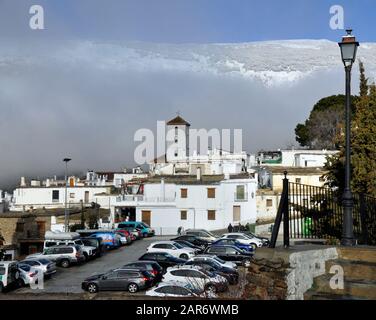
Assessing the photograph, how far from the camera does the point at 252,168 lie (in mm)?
63281

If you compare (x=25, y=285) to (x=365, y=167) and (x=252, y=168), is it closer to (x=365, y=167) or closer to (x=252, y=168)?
(x=365, y=167)

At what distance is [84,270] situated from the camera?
27.9 m

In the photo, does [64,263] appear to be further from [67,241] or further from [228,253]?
[228,253]

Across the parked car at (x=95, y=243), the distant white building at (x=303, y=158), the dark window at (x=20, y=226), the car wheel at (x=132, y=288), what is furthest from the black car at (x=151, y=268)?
the distant white building at (x=303, y=158)

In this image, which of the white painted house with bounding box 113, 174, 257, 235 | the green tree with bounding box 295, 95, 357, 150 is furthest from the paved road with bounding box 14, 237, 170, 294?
the green tree with bounding box 295, 95, 357, 150

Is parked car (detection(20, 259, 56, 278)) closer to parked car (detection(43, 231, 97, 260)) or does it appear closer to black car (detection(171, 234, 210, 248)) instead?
parked car (detection(43, 231, 97, 260))

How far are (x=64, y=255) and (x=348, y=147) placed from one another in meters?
21.4

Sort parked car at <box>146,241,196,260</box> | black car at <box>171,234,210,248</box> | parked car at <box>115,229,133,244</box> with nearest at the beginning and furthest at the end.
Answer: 1. parked car at <box>146,241,196,260</box>
2. black car at <box>171,234,210,248</box>
3. parked car at <box>115,229,133,244</box>

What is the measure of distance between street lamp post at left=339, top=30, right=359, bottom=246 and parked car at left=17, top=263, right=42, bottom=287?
53.5ft

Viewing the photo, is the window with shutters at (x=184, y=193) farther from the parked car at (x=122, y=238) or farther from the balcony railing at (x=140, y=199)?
the parked car at (x=122, y=238)

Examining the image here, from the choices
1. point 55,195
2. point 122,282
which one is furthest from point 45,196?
point 122,282

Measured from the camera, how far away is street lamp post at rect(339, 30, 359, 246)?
10.6 meters

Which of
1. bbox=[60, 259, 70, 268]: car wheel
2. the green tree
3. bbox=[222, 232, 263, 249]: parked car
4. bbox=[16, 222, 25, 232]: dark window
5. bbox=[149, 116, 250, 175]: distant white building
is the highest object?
the green tree
